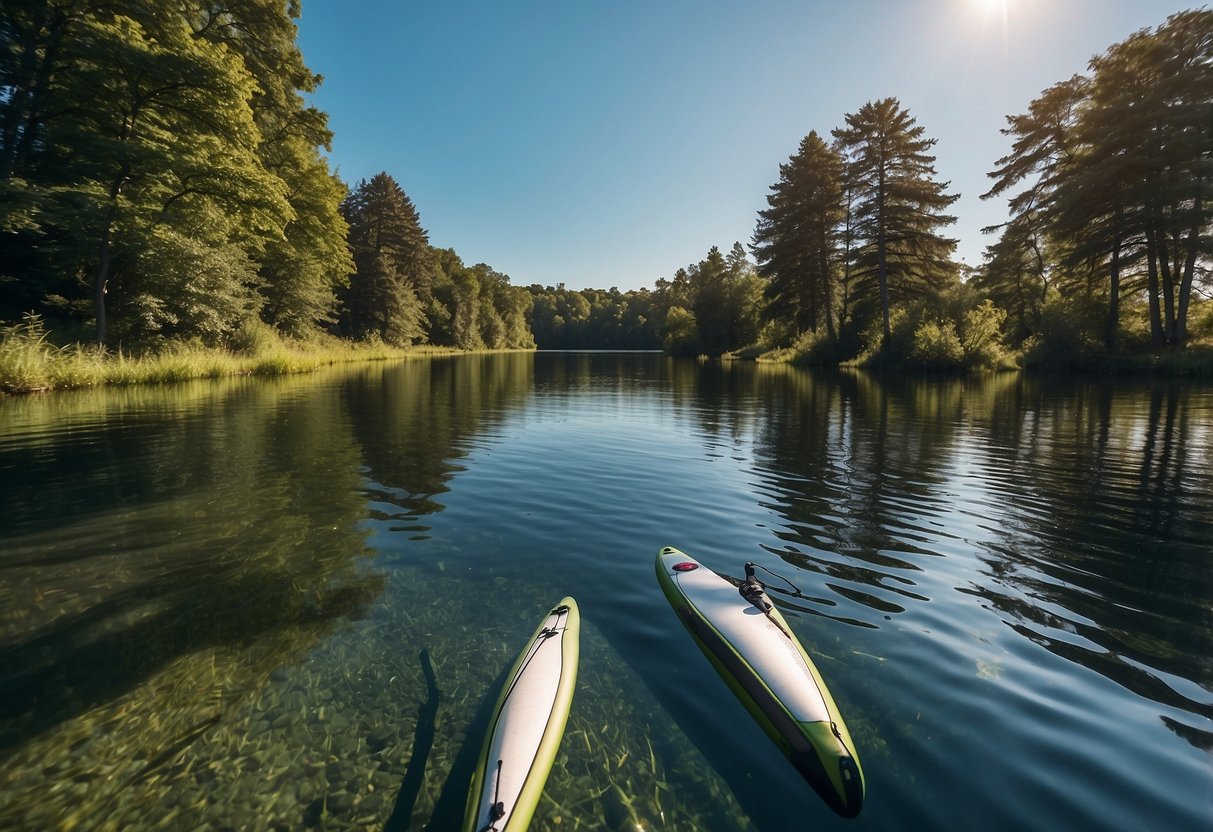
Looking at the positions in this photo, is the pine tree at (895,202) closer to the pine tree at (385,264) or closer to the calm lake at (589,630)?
the calm lake at (589,630)

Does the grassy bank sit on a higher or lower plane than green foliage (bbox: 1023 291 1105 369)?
lower

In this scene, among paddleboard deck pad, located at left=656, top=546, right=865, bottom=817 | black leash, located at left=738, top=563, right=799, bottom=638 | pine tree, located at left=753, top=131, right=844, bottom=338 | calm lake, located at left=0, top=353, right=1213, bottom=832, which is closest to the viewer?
paddleboard deck pad, located at left=656, top=546, right=865, bottom=817

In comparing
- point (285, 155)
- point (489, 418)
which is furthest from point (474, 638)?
point (285, 155)

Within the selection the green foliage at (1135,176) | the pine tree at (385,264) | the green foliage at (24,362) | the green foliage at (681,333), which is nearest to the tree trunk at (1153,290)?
the green foliage at (1135,176)

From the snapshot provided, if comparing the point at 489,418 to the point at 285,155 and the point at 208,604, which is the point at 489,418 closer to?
the point at 208,604

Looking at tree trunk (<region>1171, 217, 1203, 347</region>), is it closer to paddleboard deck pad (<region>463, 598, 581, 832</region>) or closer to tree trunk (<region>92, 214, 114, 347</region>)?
paddleboard deck pad (<region>463, 598, 581, 832</region>)

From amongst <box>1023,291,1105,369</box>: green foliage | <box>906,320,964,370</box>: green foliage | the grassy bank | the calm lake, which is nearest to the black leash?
the calm lake

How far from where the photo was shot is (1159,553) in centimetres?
665

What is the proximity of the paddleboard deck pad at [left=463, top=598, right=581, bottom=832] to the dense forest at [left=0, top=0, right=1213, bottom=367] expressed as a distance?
2568 centimetres

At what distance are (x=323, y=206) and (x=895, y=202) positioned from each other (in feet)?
135

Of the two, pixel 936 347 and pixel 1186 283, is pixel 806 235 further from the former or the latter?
pixel 1186 283

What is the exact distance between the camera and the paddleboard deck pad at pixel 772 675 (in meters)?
3.06

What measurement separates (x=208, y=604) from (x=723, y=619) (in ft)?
17.1

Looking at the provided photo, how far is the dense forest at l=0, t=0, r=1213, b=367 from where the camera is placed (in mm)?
20891
